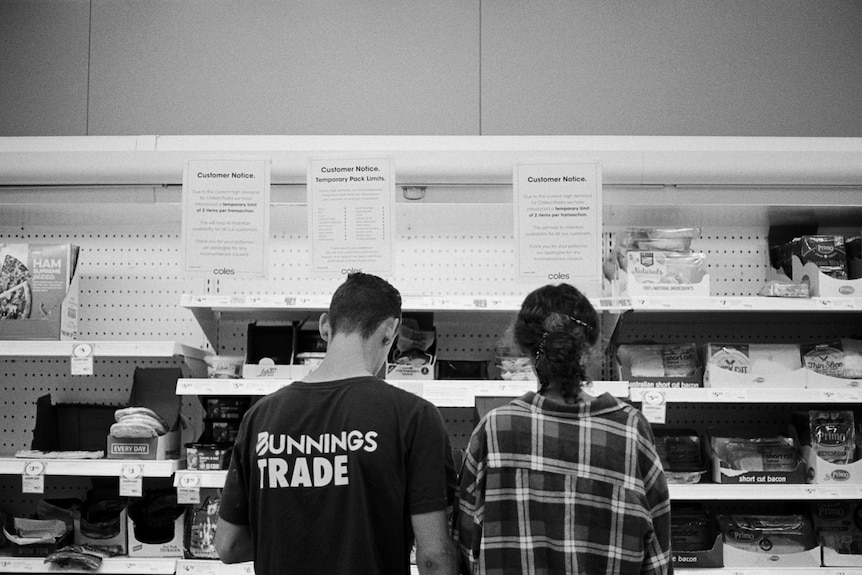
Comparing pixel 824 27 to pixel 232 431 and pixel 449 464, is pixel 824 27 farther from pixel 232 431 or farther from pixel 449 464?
pixel 232 431

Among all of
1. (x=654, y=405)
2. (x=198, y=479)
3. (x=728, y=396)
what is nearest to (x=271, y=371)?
(x=198, y=479)

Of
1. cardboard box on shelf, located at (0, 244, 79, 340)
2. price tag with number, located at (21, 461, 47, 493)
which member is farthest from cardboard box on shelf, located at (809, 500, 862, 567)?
cardboard box on shelf, located at (0, 244, 79, 340)

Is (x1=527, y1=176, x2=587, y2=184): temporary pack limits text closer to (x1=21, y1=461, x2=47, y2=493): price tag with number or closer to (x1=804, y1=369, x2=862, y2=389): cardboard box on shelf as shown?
(x1=804, y1=369, x2=862, y2=389): cardboard box on shelf

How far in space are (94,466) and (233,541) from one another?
1570mm

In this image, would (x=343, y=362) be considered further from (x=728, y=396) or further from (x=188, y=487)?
(x=728, y=396)

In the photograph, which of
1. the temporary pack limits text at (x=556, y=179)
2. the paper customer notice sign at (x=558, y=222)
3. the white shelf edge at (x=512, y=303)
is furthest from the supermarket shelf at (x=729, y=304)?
the temporary pack limits text at (x=556, y=179)

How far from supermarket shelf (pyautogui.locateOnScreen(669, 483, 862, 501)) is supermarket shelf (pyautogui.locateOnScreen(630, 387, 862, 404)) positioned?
356 mm

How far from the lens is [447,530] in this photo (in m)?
1.94

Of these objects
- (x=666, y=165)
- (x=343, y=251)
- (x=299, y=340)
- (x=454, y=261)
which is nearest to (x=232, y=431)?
(x=299, y=340)

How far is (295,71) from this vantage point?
3883mm

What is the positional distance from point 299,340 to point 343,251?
82 cm

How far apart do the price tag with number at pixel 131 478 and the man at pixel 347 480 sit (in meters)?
1.52

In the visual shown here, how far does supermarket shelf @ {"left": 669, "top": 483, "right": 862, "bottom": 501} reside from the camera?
3268mm

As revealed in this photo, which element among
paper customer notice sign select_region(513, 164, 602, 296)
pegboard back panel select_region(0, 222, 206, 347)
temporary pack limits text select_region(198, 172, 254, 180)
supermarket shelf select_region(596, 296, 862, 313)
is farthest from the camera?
pegboard back panel select_region(0, 222, 206, 347)
